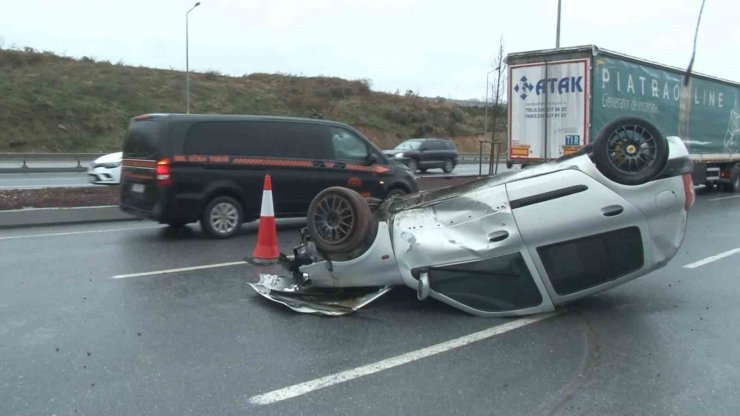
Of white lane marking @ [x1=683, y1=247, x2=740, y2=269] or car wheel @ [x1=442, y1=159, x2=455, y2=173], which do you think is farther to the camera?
car wheel @ [x1=442, y1=159, x2=455, y2=173]

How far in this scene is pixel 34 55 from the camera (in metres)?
50.2

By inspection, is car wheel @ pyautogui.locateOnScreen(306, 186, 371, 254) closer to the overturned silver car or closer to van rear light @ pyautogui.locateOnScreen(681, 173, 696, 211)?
the overturned silver car

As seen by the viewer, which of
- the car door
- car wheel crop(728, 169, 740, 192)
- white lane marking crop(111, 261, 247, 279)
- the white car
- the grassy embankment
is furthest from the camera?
the grassy embankment

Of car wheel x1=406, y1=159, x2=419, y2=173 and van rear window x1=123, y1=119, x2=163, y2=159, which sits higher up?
van rear window x1=123, y1=119, x2=163, y2=159

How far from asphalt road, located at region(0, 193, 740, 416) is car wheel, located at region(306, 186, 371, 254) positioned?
0.66 metres

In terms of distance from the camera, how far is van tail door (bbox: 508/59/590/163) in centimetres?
1376

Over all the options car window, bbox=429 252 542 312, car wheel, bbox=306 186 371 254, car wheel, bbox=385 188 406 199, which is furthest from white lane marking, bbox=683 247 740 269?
car wheel, bbox=385 188 406 199

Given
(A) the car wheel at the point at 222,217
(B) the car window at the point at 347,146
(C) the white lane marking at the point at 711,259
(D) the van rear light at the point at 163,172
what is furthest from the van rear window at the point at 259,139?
(C) the white lane marking at the point at 711,259

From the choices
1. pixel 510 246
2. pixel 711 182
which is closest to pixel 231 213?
pixel 510 246

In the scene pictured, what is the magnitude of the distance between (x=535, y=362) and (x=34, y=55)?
5388cm

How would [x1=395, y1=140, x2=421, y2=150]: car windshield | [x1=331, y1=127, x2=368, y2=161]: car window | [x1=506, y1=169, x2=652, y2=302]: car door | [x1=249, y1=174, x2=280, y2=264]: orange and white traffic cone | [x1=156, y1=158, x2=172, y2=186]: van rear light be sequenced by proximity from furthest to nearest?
[x1=395, y1=140, x2=421, y2=150]: car windshield
[x1=331, y1=127, x2=368, y2=161]: car window
[x1=156, y1=158, x2=172, y2=186]: van rear light
[x1=249, y1=174, x2=280, y2=264]: orange and white traffic cone
[x1=506, y1=169, x2=652, y2=302]: car door

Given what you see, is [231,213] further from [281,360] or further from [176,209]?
[281,360]

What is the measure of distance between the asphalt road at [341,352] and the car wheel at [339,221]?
664 mm

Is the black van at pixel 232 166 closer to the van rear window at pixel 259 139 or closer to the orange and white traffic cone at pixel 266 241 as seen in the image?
the van rear window at pixel 259 139
